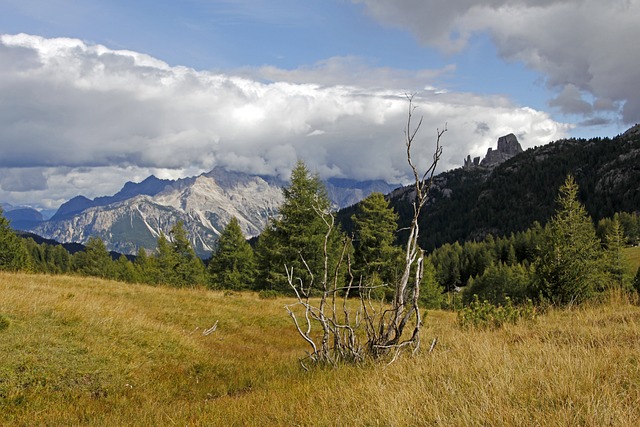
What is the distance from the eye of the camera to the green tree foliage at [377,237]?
35.8 m

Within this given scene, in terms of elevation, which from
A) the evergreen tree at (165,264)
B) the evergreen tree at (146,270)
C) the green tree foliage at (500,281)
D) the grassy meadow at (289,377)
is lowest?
the green tree foliage at (500,281)

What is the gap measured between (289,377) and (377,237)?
101 ft

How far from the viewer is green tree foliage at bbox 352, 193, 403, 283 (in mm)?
35844

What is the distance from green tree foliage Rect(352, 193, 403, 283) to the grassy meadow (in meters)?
22.9

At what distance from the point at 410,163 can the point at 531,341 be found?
11.8 feet

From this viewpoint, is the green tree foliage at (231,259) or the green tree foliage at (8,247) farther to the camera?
the green tree foliage at (231,259)

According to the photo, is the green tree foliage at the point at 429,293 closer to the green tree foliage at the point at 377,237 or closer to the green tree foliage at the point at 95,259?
the green tree foliage at the point at 377,237

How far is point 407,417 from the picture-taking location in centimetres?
372

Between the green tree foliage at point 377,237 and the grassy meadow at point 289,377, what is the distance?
75.2 feet

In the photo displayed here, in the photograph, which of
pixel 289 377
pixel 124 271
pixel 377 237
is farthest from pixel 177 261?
pixel 289 377

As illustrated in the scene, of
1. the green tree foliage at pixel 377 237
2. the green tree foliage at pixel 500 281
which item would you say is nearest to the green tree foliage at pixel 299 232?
the green tree foliage at pixel 377 237

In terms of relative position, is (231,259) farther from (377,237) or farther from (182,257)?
(377,237)

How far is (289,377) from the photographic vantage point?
23.3 feet

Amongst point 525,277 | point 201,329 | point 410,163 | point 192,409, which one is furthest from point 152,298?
point 525,277
